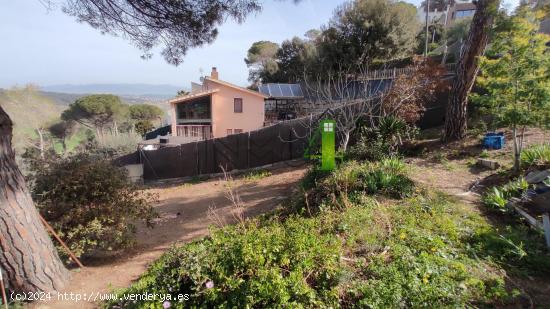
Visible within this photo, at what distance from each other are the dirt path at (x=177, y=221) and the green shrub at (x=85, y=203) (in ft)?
1.12

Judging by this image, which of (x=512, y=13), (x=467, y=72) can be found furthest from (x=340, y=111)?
(x=512, y=13)

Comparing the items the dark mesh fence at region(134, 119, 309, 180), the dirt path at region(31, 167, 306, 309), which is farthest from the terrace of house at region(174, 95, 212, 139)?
the dirt path at region(31, 167, 306, 309)

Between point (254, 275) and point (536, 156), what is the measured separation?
534cm

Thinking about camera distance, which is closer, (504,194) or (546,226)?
(546,226)

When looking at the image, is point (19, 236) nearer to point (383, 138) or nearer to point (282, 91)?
point (383, 138)

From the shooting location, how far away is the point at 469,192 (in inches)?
182

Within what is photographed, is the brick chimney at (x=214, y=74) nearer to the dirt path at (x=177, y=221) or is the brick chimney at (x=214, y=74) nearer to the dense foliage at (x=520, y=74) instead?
the dirt path at (x=177, y=221)

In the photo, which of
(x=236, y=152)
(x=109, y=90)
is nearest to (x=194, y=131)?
(x=236, y=152)

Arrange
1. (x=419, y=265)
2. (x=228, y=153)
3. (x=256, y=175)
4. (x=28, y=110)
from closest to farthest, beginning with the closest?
(x=419, y=265) → (x=256, y=175) → (x=228, y=153) → (x=28, y=110)

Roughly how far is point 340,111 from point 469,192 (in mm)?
4386

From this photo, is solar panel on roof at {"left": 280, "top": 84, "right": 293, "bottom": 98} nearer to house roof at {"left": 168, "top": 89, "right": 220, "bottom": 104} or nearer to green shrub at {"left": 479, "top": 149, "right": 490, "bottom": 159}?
house roof at {"left": 168, "top": 89, "right": 220, "bottom": 104}

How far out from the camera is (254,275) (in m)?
2.31

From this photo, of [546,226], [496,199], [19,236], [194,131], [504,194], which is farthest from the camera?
[194,131]

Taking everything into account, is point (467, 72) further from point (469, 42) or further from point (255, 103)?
point (255, 103)
